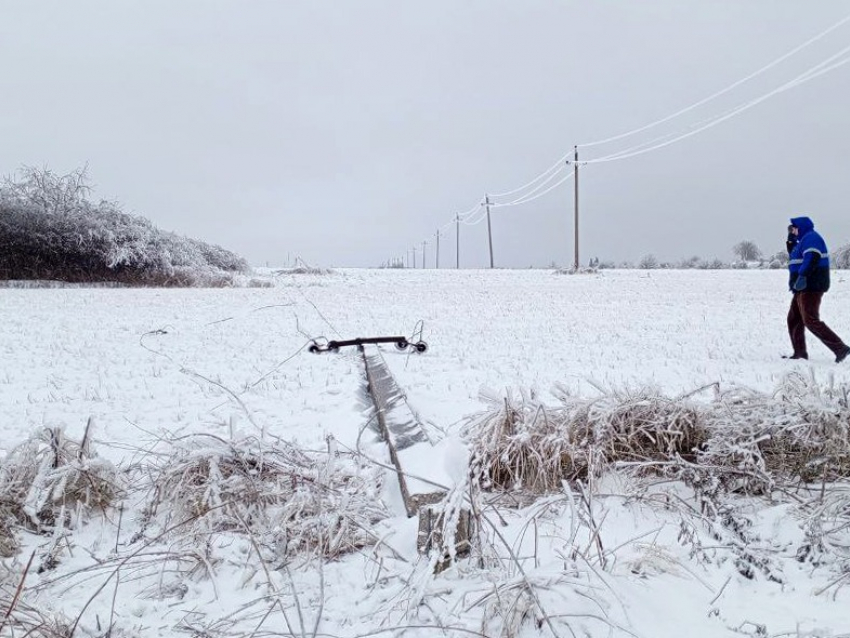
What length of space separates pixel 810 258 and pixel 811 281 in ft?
0.89

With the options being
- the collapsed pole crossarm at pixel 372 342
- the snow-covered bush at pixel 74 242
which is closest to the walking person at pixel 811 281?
the collapsed pole crossarm at pixel 372 342

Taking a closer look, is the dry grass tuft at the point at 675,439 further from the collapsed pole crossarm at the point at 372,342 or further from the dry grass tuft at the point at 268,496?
the collapsed pole crossarm at the point at 372,342

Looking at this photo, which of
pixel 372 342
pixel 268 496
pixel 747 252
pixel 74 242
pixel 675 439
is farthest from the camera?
pixel 747 252

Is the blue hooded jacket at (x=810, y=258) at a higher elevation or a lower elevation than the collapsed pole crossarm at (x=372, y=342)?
higher

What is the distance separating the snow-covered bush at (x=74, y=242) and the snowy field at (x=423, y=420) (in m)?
10.4

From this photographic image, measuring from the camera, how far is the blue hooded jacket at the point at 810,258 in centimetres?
601

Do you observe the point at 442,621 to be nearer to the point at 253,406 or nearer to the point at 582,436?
the point at 582,436

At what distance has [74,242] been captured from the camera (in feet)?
69.6

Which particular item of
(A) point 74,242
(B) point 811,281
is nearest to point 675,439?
(B) point 811,281

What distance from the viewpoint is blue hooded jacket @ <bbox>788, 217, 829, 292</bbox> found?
19.7 feet

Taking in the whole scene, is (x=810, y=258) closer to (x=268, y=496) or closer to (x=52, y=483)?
(x=268, y=496)

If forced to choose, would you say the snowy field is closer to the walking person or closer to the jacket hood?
the walking person

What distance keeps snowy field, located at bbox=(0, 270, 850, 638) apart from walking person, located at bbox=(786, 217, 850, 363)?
0.29 metres

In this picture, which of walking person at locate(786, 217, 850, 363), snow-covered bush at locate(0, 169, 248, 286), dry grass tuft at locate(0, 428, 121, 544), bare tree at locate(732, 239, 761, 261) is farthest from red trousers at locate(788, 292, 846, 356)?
bare tree at locate(732, 239, 761, 261)
